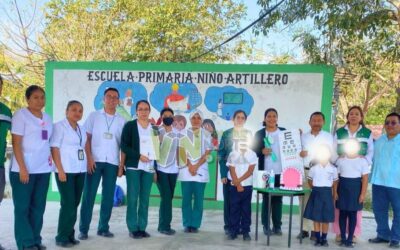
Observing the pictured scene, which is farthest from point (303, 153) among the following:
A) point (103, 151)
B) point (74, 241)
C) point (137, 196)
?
point (74, 241)

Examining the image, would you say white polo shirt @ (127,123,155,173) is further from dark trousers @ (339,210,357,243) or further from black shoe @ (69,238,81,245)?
dark trousers @ (339,210,357,243)

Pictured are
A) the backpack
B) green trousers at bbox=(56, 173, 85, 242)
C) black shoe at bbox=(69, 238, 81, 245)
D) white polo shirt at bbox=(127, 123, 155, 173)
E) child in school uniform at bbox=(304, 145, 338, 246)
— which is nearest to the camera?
green trousers at bbox=(56, 173, 85, 242)

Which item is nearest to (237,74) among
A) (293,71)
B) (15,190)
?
(293,71)

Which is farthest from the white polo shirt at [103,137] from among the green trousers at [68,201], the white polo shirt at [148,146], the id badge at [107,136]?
the green trousers at [68,201]

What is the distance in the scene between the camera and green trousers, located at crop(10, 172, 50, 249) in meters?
4.25

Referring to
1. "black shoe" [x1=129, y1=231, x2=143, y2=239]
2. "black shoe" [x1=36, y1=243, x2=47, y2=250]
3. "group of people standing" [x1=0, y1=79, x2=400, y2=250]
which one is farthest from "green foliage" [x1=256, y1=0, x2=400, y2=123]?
"black shoe" [x1=36, y1=243, x2=47, y2=250]

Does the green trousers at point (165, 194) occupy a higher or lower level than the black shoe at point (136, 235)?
higher

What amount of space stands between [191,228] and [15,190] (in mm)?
Result: 2215

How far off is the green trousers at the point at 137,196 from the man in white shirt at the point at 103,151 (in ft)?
0.67

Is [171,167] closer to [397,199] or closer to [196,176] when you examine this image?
[196,176]

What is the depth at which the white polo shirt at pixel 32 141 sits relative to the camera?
4.22 meters

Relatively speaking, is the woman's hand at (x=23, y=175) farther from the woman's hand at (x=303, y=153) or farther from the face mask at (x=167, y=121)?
the woman's hand at (x=303, y=153)

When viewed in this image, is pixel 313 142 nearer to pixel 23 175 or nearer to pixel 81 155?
pixel 81 155

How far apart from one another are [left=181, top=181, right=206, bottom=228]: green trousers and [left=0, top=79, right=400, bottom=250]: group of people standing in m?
0.01
